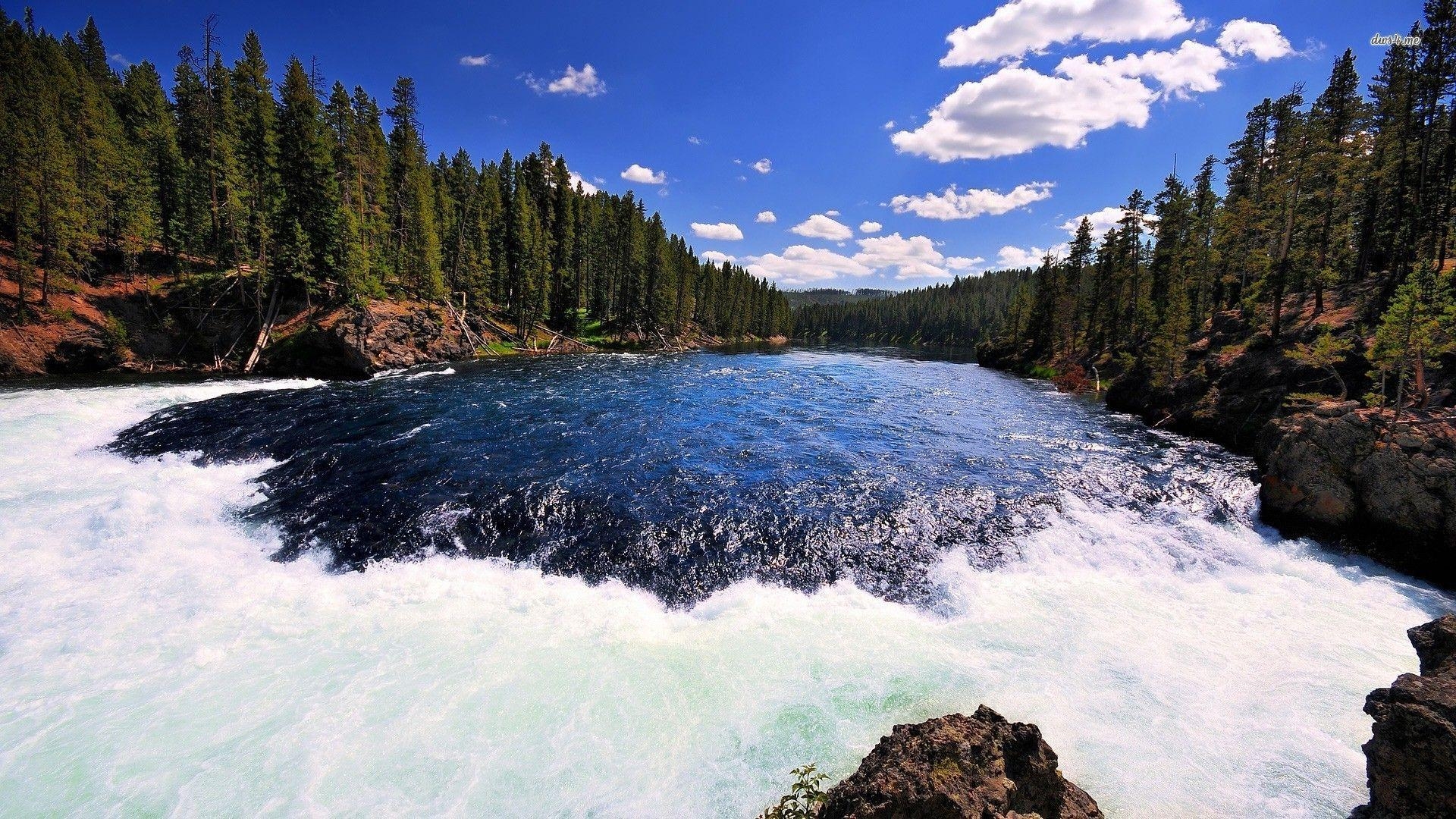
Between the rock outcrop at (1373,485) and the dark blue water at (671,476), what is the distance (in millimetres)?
1809

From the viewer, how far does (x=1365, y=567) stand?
533 inches

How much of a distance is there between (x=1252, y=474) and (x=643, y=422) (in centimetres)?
2505

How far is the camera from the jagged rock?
15.1ft

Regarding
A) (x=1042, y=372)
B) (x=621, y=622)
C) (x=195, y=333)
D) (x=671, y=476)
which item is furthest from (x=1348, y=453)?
(x=195, y=333)

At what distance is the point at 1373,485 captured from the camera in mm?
14625

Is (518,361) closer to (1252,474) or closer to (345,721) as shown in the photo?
(345,721)

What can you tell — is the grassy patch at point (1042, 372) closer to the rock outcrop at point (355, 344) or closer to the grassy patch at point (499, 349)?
the grassy patch at point (499, 349)

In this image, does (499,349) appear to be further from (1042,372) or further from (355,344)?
(1042,372)

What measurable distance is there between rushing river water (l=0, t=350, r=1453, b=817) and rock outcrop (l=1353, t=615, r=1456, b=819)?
1.34 metres

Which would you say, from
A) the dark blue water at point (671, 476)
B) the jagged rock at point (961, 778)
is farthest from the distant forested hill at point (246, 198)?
the jagged rock at point (961, 778)

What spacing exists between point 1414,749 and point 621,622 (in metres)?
10.6

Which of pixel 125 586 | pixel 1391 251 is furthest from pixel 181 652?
pixel 1391 251

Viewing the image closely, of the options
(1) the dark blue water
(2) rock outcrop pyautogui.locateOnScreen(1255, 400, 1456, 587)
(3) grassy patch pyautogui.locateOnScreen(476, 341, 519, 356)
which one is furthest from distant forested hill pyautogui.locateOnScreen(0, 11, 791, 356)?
(2) rock outcrop pyautogui.locateOnScreen(1255, 400, 1456, 587)

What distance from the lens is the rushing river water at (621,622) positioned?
269 inches
